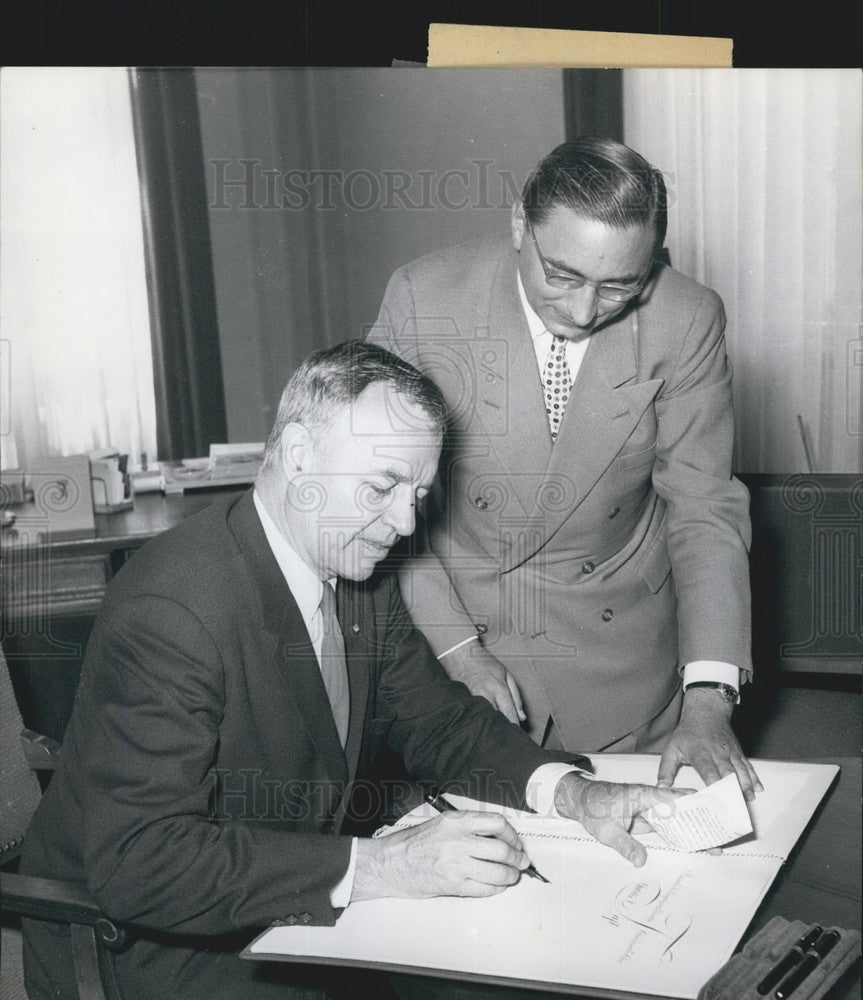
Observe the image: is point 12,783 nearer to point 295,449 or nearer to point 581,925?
point 295,449

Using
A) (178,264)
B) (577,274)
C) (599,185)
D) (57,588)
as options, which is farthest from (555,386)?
(57,588)

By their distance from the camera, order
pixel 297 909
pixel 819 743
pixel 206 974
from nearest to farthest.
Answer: pixel 297 909 → pixel 206 974 → pixel 819 743

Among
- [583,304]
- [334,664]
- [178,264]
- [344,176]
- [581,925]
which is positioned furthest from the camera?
[178,264]

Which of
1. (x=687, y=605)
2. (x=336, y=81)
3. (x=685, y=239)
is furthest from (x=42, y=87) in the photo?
(x=687, y=605)

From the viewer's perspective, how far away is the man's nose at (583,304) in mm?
1950

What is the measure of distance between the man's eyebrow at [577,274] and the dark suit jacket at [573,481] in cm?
20

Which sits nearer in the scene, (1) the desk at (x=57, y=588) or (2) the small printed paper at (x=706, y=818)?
(2) the small printed paper at (x=706, y=818)

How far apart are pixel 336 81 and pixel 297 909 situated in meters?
1.51

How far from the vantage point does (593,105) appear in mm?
2047

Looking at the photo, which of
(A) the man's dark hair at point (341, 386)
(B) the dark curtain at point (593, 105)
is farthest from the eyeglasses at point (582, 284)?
(A) the man's dark hair at point (341, 386)

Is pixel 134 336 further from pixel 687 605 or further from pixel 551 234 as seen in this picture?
pixel 687 605

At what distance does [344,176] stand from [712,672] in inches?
54.4

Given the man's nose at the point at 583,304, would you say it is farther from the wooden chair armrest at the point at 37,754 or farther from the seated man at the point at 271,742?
the wooden chair armrest at the point at 37,754

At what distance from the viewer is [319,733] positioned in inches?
68.5
